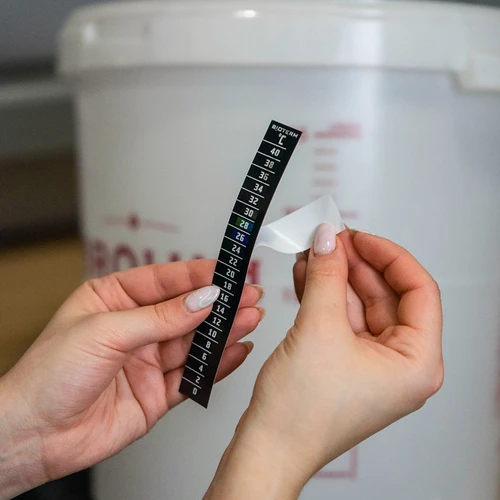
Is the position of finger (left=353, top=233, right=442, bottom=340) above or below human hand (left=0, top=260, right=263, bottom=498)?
above

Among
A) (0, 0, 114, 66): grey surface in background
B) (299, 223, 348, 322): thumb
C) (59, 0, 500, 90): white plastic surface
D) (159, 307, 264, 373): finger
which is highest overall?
(0, 0, 114, 66): grey surface in background

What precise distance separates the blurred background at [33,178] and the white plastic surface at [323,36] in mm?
355

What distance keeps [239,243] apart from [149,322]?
72 mm

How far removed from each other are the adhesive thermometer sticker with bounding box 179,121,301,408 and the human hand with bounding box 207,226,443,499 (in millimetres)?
46

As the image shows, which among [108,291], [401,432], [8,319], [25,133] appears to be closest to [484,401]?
[401,432]

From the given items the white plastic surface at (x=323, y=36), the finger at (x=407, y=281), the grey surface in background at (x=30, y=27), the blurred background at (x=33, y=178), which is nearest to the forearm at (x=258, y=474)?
the finger at (x=407, y=281)

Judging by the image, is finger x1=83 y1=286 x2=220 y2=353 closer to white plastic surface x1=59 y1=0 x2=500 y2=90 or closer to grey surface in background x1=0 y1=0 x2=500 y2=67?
white plastic surface x1=59 y1=0 x2=500 y2=90

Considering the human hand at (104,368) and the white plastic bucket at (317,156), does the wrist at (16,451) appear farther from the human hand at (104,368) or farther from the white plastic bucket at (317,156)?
the white plastic bucket at (317,156)

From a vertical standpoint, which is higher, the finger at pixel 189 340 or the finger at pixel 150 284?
the finger at pixel 150 284

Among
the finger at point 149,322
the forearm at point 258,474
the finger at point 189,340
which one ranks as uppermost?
the finger at point 149,322

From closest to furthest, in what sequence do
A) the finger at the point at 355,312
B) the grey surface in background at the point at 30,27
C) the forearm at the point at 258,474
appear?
the forearm at the point at 258,474
the finger at the point at 355,312
the grey surface in background at the point at 30,27

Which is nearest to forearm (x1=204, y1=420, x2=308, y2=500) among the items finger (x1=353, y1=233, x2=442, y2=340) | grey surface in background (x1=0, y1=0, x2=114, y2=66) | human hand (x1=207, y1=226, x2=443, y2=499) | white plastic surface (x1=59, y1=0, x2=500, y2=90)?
human hand (x1=207, y1=226, x2=443, y2=499)

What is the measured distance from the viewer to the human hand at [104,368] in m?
0.41

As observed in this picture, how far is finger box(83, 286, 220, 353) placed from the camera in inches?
15.9
